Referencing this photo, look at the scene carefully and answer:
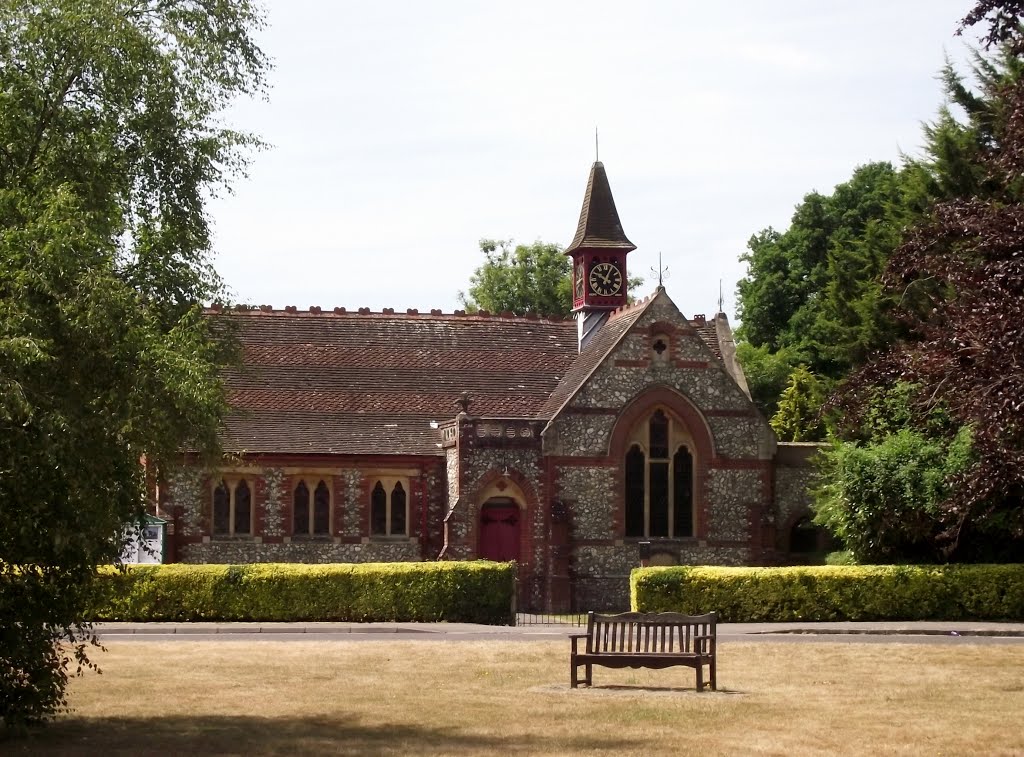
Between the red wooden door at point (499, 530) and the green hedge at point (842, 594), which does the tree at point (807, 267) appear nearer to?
the red wooden door at point (499, 530)

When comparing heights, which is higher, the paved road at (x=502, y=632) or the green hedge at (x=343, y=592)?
the green hedge at (x=343, y=592)

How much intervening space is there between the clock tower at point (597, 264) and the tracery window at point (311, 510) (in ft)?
30.7

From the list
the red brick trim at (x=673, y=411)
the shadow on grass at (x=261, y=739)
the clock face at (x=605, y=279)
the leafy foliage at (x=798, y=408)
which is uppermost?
the clock face at (x=605, y=279)

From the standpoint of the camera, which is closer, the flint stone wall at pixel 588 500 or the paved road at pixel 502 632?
the paved road at pixel 502 632

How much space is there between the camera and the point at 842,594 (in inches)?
1250

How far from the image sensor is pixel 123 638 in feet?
89.1

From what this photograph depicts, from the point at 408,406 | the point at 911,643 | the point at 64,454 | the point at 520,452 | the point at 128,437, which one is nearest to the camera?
the point at 64,454

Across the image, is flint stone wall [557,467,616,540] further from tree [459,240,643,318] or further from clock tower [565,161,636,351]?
tree [459,240,643,318]

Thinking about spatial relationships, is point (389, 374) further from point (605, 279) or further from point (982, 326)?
point (982, 326)

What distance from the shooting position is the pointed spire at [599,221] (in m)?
45.6

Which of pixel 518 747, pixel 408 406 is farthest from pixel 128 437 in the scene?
pixel 408 406

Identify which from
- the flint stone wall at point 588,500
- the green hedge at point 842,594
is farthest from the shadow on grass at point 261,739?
the flint stone wall at point 588,500

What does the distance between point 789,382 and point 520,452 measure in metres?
19.3

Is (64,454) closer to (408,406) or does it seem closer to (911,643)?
(911,643)
